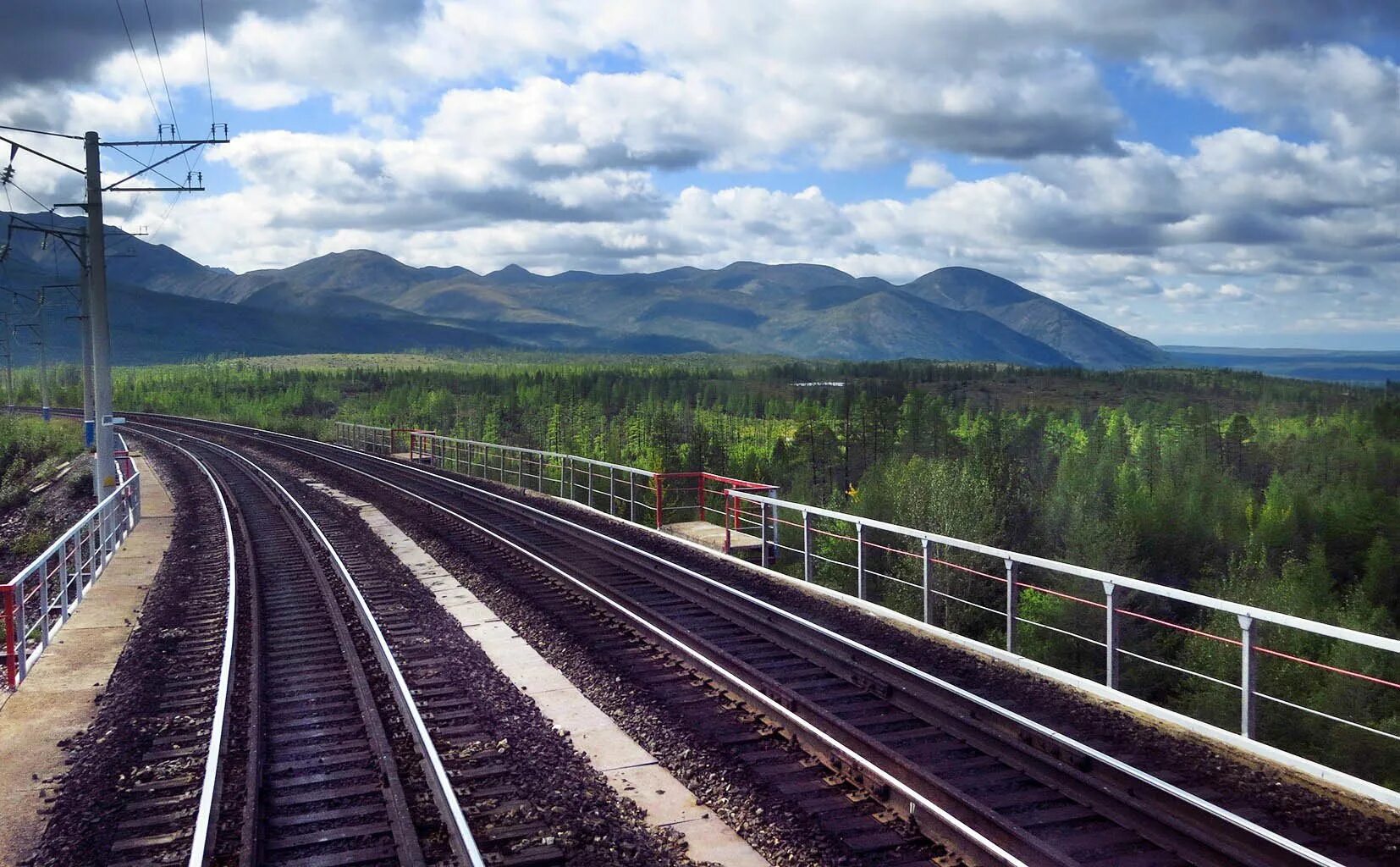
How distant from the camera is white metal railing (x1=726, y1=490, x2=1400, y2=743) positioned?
8305mm

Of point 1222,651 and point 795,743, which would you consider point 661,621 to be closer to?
point 795,743


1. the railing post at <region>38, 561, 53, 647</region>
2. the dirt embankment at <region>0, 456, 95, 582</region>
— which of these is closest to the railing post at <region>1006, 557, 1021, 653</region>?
the railing post at <region>38, 561, 53, 647</region>

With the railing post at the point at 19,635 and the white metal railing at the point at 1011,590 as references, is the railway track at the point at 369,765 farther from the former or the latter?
the white metal railing at the point at 1011,590

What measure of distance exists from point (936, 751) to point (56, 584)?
20901 mm

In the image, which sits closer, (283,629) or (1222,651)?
(283,629)

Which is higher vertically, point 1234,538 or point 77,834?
point 77,834

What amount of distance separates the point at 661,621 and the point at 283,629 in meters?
4.90

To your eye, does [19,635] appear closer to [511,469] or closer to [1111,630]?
[1111,630]

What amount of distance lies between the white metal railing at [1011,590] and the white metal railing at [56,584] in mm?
9186

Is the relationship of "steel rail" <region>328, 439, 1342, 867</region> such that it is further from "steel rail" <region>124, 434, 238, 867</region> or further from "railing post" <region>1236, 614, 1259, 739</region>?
"steel rail" <region>124, 434, 238, 867</region>

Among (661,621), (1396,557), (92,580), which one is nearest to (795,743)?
(661,621)

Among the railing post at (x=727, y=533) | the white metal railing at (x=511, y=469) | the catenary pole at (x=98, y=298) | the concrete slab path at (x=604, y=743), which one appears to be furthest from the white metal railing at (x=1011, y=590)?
the catenary pole at (x=98, y=298)

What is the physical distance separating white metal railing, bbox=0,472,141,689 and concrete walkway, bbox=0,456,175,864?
0.18 metres

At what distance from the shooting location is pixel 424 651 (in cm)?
1245
